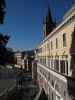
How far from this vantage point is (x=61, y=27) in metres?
20.8

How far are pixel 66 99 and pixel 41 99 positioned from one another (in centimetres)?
1505

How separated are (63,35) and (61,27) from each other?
2.43 feet

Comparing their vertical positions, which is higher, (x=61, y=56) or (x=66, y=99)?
(x=61, y=56)

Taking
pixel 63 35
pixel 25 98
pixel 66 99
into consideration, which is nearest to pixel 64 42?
pixel 63 35

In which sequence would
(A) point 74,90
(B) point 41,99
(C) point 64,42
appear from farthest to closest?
1. (B) point 41,99
2. (C) point 64,42
3. (A) point 74,90

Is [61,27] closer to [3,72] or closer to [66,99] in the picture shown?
[66,99]

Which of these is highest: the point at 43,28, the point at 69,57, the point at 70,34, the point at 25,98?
the point at 43,28

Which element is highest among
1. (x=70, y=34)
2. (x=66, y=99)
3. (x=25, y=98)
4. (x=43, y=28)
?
(x=43, y=28)

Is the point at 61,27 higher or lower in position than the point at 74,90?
higher

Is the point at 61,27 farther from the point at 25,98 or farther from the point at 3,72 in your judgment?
the point at 3,72

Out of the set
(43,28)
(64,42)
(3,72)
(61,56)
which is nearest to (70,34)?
(64,42)

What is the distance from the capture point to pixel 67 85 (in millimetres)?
14414

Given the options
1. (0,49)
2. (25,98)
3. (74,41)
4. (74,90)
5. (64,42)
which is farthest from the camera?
(25,98)

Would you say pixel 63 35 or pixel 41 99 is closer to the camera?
pixel 63 35
